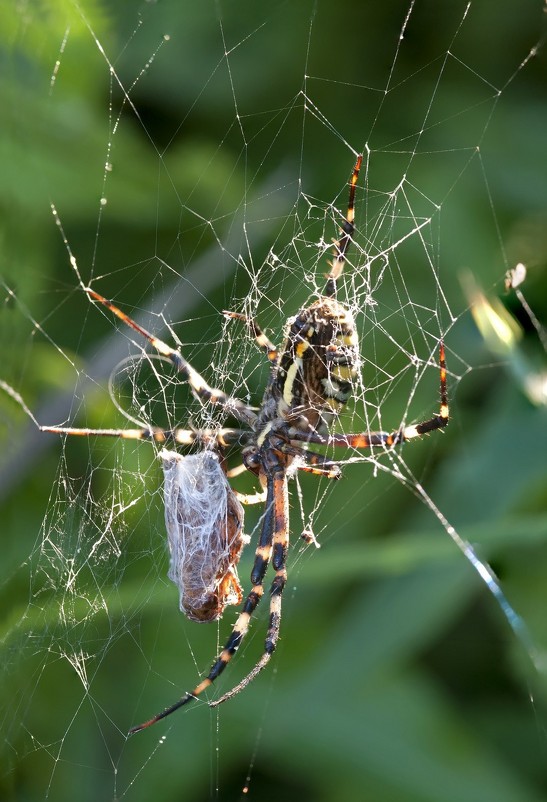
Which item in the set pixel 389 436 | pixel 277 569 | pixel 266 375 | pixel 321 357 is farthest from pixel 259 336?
pixel 277 569

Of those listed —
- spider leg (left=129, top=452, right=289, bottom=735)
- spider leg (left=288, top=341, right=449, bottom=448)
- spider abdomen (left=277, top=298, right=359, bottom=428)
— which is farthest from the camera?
spider leg (left=129, top=452, right=289, bottom=735)

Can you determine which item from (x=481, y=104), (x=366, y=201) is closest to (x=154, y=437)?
(x=366, y=201)

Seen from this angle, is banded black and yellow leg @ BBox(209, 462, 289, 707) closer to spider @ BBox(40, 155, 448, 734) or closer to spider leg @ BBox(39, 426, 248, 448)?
spider @ BBox(40, 155, 448, 734)

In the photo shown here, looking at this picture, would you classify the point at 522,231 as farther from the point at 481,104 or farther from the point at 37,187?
the point at 37,187

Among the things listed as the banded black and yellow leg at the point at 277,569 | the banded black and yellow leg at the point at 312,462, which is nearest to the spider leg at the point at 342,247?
the banded black and yellow leg at the point at 312,462

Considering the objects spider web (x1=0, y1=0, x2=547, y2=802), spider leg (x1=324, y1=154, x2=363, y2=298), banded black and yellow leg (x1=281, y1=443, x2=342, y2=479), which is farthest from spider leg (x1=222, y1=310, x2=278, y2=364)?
banded black and yellow leg (x1=281, y1=443, x2=342, y2=479)

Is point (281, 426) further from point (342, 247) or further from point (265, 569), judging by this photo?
point (342, 247)

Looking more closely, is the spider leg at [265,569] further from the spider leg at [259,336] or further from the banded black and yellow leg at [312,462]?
the spider leg at [259,336]
